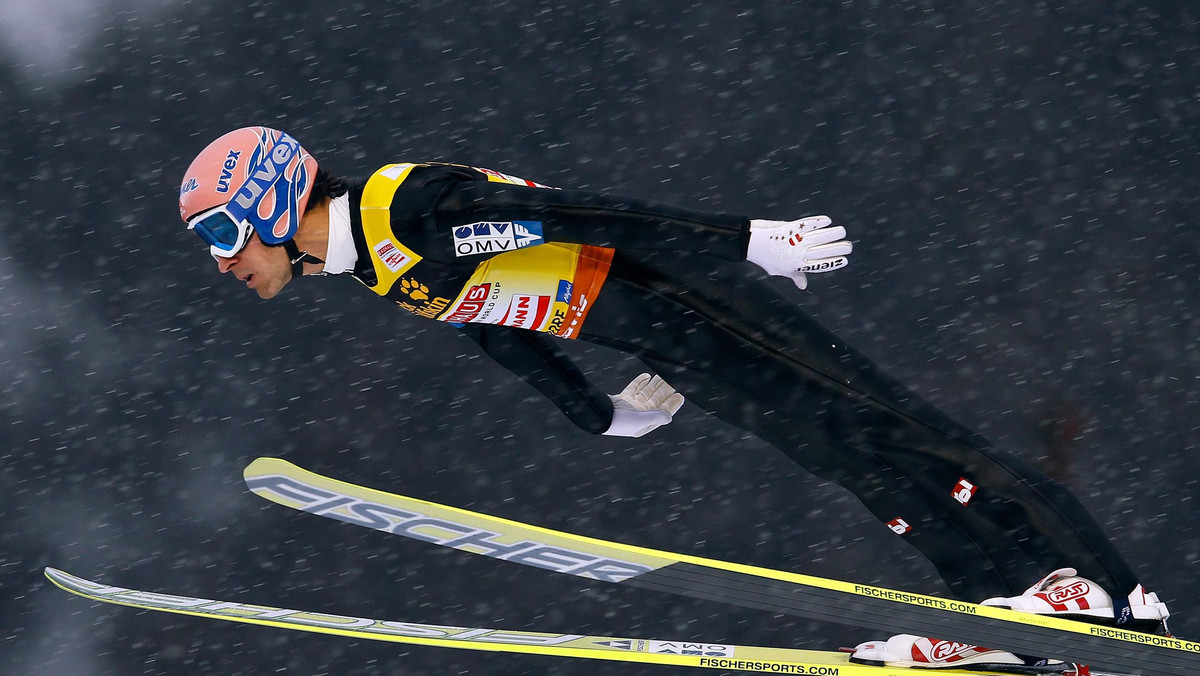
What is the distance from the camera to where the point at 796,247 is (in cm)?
345

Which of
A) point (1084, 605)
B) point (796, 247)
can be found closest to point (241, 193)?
point (796, 247)

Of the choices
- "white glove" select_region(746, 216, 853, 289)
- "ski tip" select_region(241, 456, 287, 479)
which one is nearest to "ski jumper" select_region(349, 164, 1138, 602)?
"white glove" select_region(746, 216, 853, 289)

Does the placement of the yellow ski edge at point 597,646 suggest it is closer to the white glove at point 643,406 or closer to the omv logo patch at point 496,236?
the white glove at point 643,406

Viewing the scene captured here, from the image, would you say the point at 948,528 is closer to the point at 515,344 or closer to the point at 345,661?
the point at 515,344

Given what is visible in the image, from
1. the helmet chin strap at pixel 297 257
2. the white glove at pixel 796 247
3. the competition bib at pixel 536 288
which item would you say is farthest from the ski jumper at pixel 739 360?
the white glove at pixel 796 247

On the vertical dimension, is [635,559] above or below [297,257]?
below

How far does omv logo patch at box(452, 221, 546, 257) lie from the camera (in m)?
3.55

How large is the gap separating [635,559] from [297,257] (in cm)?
117

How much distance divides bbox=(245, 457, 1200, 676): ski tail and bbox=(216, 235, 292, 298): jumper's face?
0.48 m

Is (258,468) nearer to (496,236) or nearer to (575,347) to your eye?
(496,236)

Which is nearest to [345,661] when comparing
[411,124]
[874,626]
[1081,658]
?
[411,124]

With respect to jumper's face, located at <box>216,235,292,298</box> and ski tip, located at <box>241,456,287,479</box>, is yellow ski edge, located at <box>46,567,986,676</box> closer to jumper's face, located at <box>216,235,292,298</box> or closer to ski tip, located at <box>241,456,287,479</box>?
ski tip, located at <box>241,456,287,479</box>

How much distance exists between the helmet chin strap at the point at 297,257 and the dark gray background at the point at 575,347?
212 cm

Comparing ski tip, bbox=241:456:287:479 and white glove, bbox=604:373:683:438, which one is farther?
white glove, bbox=604:373:683:438
